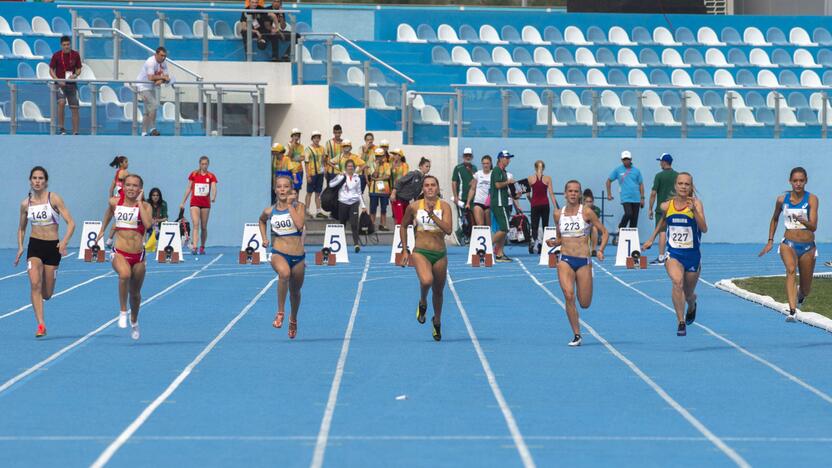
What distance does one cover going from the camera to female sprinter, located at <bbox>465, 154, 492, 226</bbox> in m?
26.5

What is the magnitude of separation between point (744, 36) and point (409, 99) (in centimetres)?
1238

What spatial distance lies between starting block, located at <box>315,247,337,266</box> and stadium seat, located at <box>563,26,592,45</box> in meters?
14.5

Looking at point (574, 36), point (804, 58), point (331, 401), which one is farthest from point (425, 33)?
point (331, 401)

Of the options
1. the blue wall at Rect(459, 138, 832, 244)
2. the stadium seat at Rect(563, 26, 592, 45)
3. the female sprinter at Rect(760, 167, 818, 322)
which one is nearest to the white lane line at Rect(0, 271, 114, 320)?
the female sprinter at Rect(760, 167, 818, 322)

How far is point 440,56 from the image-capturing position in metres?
36.2

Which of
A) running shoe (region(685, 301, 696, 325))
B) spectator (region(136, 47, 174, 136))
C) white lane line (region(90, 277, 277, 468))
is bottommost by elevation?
white lane line (region(90, 277, 277, 468))

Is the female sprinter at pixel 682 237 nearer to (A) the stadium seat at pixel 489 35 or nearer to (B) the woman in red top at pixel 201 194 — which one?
(B) the woman in red top at pixel 201 194

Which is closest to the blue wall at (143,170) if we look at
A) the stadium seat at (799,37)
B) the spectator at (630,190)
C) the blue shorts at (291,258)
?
the spectator at (630,190)

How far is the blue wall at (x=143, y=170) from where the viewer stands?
28875 mm

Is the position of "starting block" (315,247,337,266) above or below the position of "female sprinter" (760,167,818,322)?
below

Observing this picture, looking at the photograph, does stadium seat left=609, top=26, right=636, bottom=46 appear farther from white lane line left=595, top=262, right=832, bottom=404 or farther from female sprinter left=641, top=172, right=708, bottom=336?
female sprinter left=641, top=172, right=708, bottom=336

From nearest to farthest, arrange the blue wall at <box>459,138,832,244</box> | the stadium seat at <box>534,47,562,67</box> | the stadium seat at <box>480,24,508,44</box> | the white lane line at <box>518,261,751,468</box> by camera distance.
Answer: the white lane line at <box>518,261,751,468</box>
the blue wall at <box>459,138,832,244</box>
the stadium seat at <box>534,47,562,67</box>
the stadium seat at <box>480,24,508,44</box>

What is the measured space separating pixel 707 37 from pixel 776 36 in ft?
6.24

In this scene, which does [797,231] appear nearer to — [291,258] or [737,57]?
[291,258]
